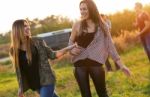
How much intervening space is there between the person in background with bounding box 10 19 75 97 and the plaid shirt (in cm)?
21

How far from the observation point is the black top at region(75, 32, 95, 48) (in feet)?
23.0

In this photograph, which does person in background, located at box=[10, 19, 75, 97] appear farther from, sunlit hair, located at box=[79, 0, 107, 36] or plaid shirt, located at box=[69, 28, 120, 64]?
sunlit hair, located at box=[79, 0, 107, 36]

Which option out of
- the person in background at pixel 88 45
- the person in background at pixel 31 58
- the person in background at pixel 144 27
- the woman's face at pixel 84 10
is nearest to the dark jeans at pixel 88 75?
the person in background at pixel 88 45

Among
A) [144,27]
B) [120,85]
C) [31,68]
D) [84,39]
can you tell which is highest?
[84,39]

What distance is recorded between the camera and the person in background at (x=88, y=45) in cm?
699

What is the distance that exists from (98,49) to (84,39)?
27 centimetres

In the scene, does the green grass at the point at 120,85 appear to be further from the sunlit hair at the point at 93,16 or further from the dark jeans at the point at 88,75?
the sunlit hair at the point at 93,16

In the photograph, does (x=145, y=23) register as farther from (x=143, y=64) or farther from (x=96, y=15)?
(x=96, y=15)

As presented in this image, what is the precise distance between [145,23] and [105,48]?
506 centimetres

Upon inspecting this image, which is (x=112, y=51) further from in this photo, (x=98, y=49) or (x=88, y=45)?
(x=88, y=45)

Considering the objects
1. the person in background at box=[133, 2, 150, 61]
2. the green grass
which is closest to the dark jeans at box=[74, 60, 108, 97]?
the green grass

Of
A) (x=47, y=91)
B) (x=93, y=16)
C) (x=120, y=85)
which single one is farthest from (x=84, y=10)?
(x=120, y=85)

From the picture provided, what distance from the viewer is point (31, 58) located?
688cm

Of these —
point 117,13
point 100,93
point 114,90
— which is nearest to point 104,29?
point 100,93
